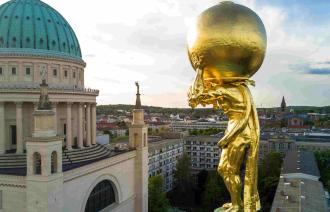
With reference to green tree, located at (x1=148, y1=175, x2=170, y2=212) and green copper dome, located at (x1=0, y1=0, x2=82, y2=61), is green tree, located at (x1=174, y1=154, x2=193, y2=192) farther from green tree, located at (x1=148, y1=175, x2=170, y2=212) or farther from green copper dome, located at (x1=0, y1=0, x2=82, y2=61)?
green copper dome, located at (x1=0, y1=0, x2=82, y2=61)

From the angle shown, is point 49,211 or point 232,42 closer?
point 232,42

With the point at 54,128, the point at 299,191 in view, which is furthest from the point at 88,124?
the point at 299,191

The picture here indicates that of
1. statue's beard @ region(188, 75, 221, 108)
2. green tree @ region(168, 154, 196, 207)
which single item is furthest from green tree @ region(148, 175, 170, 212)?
statue's beard @ region(188, 75, 221, 108)

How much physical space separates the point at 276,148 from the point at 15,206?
204ft

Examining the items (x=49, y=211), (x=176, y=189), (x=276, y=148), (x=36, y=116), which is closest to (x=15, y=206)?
(x=49, y=211)

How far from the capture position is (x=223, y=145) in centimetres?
599

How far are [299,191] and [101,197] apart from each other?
19553 millimetres

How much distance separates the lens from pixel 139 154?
46.3m

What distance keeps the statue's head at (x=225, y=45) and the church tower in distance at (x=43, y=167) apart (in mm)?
24899

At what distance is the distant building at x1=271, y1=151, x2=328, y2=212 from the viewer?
32062 millimetres

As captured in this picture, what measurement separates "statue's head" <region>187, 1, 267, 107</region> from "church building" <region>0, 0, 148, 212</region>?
81.8 feet

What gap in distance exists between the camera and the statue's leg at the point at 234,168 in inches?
235

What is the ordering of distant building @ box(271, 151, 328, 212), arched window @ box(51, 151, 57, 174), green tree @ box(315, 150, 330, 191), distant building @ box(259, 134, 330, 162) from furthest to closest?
distant building @ box(259, 134, 330, 162), green tree @ box(315, 150, 330, 191), distant building @ box(271, 151, 328, 212), arched window @ box(51, 151, 57, 174)

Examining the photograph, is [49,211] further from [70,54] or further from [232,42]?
[232,42]
